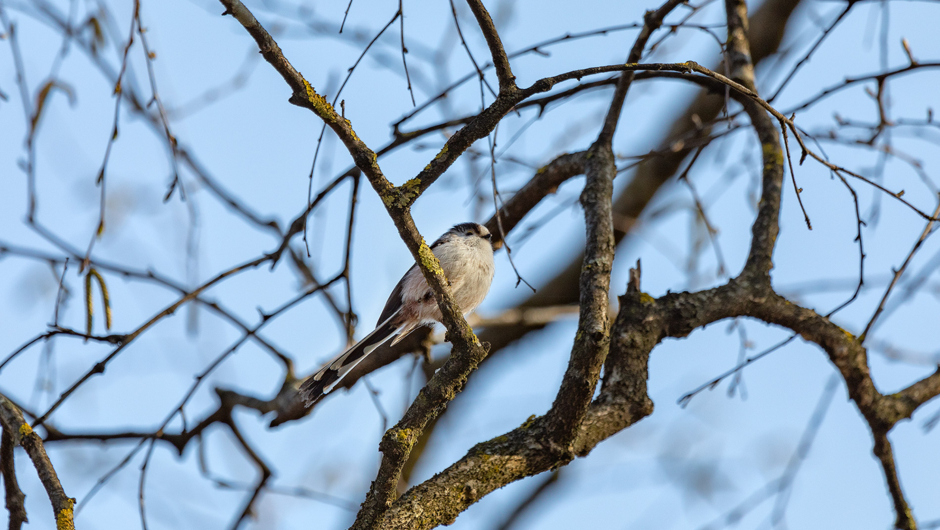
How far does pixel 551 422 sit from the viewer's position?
7.45ft

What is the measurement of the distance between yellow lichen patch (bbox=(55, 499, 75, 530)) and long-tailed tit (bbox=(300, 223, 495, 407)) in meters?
1.21

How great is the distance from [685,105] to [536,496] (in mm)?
3709

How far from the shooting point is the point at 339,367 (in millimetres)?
2910

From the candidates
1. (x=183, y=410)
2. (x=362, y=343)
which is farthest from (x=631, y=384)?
(x=183, y=410)

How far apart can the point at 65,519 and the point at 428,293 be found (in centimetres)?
163

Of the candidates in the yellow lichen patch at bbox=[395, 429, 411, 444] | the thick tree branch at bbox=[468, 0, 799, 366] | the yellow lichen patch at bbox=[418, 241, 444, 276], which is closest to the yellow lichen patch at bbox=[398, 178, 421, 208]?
the yellow lichen patch at bbox=[418, 241, 444, 276]

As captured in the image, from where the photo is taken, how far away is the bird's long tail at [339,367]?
2766 millimetres

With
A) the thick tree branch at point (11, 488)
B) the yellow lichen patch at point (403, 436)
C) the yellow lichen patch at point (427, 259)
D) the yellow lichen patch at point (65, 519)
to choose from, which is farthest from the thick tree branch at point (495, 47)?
the thick tree branch at point (11, 488)

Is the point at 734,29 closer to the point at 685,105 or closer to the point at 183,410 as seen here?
the point at 685,105

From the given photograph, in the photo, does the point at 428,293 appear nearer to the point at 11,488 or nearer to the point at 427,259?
the point at 427,259

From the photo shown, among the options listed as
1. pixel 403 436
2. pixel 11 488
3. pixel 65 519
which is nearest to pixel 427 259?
pixel 403 436

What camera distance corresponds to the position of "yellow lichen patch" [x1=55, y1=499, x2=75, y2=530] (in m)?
1.81

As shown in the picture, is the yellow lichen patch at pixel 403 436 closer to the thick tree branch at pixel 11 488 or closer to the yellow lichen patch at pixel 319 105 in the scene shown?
the yellow lichen patch at pixel 319 105

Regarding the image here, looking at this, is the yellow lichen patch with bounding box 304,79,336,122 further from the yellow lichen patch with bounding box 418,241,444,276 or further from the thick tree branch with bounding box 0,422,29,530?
the thick tree branch with bounding box 0,422,29,530
